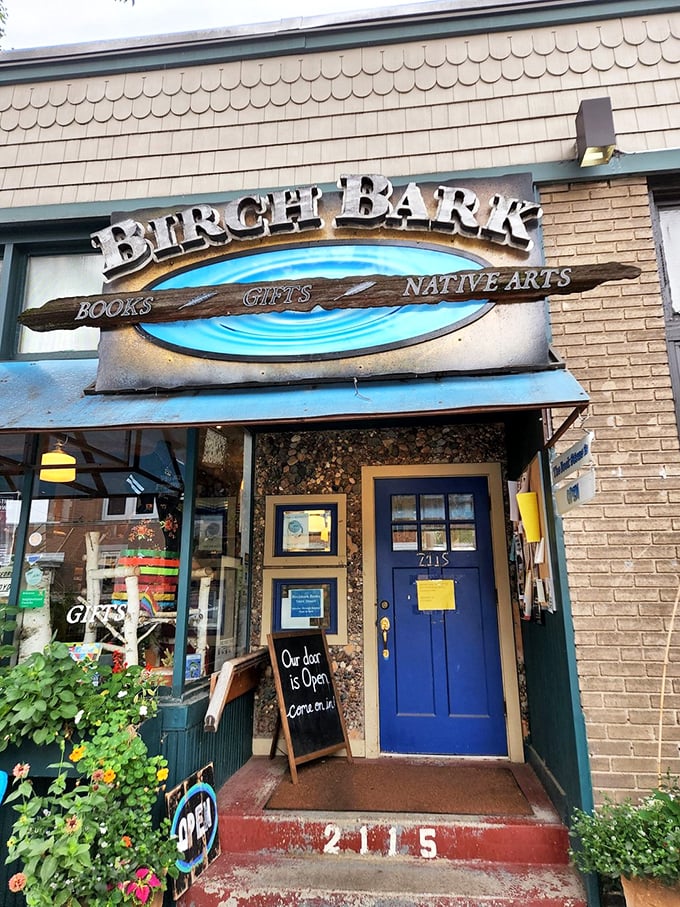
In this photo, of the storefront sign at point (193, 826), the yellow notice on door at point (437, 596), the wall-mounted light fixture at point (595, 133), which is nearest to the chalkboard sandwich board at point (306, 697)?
the storefront sign at point (193, 826)

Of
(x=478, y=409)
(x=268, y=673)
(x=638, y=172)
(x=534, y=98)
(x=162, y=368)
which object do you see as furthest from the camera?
(x=268, y=673)

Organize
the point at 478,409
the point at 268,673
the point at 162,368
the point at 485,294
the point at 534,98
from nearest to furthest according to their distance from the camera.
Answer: the point at 478,409 → the point at 485,294 → the point at 162,368 → the point at 534,98 → the point at 268,673

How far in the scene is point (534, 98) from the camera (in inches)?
158

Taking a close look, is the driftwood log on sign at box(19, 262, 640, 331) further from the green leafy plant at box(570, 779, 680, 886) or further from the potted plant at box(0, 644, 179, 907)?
the green leafy plant at box(570, 779, 680, 886)

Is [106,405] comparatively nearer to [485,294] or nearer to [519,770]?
[485,294]

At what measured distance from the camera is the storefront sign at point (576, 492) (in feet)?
8.07

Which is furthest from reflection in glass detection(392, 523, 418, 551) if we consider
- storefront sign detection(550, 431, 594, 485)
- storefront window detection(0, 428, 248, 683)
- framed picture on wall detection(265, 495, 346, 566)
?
storefront sign detection(550, 431, 594, 485)

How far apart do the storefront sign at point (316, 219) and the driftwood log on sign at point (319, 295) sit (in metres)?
0.33

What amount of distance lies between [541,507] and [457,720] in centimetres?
190

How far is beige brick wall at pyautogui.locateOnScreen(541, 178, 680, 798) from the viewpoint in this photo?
2.91 m

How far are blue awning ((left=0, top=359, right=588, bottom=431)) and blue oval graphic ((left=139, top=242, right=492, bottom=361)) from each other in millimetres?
253

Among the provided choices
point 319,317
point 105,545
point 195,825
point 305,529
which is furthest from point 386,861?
point 319,317

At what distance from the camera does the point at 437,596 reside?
4.30 m

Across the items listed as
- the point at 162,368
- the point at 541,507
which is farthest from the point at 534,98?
the point at 162,368
